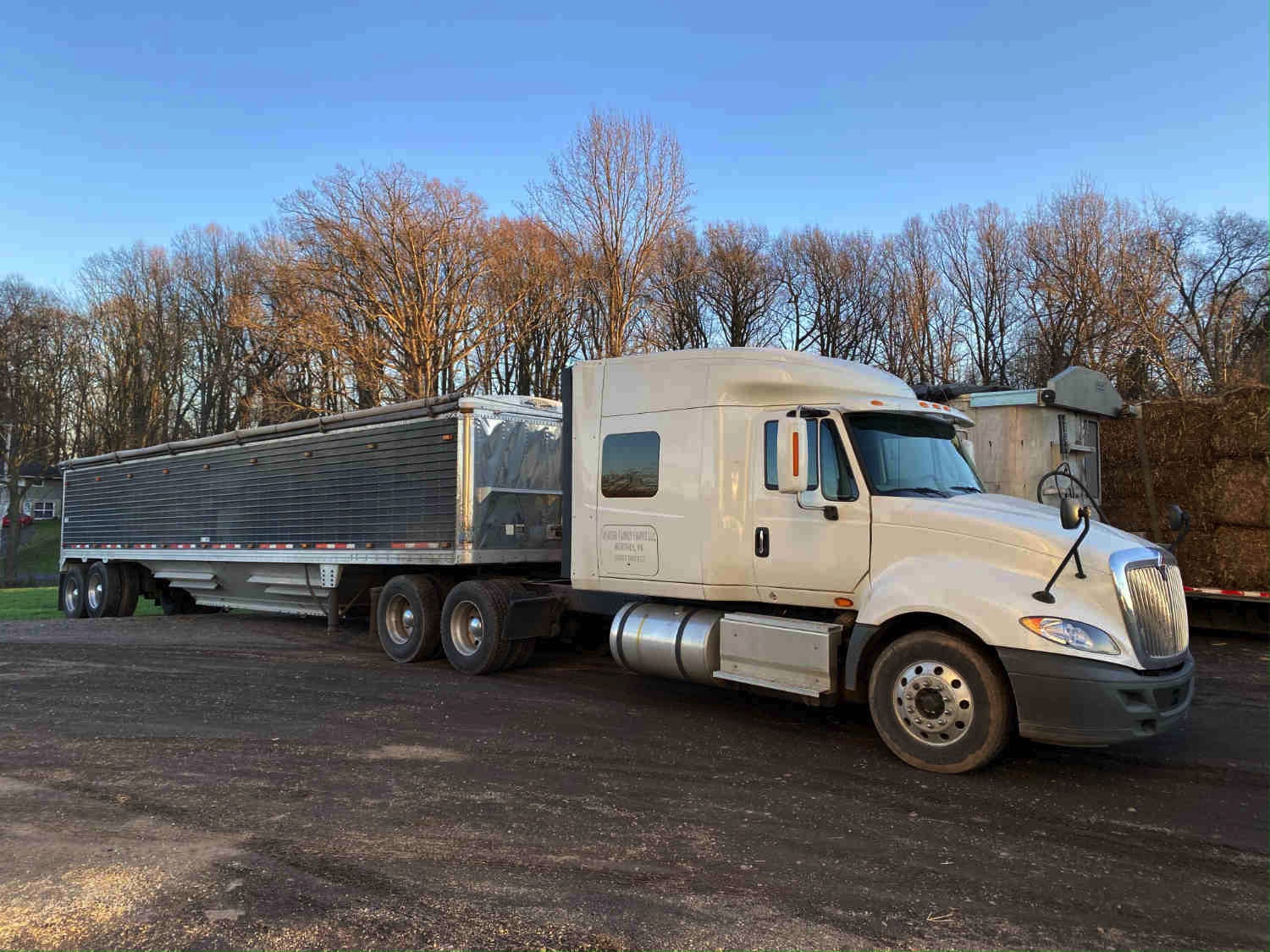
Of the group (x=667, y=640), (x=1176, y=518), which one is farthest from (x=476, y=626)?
(x=1176, y=518)

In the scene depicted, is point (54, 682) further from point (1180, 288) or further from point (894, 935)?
point (1180, 288)

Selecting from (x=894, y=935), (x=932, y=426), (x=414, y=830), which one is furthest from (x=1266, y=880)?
(x=414, y=830)

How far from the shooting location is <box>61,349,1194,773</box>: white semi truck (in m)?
5.12

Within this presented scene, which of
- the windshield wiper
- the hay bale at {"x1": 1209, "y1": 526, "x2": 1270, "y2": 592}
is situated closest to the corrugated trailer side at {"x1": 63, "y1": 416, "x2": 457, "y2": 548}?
the windshield wiper

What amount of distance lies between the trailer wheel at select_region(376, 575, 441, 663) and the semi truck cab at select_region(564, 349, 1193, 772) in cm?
249

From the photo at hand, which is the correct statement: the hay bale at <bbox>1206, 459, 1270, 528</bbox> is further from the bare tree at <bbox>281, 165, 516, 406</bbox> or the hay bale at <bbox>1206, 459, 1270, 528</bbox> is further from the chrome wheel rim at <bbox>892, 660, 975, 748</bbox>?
the bare tree at <bbox>281, 165, 516, 406</bbox>

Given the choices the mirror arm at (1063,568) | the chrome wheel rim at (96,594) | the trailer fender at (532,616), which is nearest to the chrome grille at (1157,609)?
the mirror arm at (1063,568)

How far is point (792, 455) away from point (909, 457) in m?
0.97

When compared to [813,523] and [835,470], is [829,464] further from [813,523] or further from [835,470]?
[813,523]

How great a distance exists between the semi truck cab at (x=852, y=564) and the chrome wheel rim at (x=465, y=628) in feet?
5.66

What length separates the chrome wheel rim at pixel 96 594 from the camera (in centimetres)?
1617

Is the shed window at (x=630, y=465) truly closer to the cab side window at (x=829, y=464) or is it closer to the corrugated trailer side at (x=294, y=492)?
the cab side window at (x=829, y=464)

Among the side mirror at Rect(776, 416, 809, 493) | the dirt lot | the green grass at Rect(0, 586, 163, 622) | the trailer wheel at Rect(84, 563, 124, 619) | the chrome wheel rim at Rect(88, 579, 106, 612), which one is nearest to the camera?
the dirt lot

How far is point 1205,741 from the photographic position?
20.5ft
